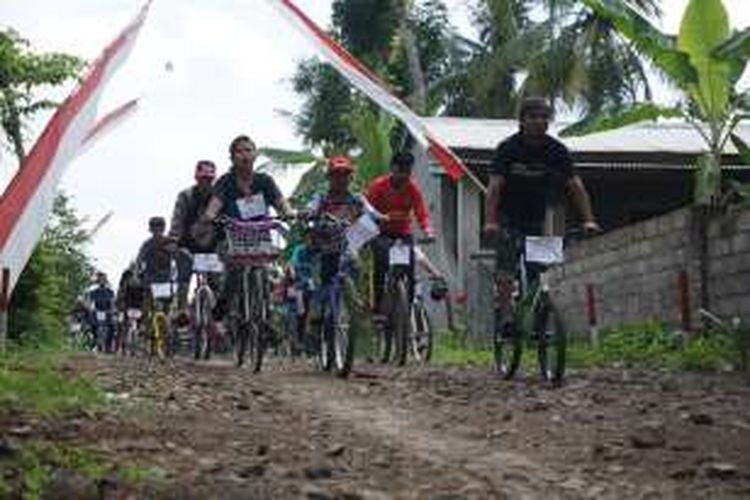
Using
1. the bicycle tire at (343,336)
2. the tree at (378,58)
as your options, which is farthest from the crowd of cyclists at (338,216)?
the tree at (378,58)

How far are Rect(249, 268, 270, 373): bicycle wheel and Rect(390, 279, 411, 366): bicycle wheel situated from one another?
4.30ft

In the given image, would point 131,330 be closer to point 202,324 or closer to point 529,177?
point 202,324

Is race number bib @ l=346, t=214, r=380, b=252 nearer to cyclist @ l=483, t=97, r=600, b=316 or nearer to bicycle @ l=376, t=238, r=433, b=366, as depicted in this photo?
cyclist @ l=483, t=97, r=600, b=316

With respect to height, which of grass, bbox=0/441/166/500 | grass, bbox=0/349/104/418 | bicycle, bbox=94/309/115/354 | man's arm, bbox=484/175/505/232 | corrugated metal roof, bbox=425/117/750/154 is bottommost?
grass, bbox=0/441/166/500

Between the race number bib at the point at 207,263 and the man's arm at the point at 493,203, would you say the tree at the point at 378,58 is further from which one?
the man's arm at the point at 493,203

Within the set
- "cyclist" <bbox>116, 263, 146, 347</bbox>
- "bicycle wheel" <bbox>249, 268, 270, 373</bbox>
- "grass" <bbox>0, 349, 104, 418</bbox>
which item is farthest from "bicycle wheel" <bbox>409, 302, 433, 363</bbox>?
"cyclist" <bbox>116, 263, 146, 347</bbox>

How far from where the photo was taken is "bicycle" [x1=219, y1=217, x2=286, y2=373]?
11461 mm

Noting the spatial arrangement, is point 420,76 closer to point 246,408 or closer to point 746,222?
point 746,222

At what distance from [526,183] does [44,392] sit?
3800 mm

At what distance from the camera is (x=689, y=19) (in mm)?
12781

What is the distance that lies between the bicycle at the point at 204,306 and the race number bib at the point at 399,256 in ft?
5.03

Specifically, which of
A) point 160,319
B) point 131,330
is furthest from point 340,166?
point 131,330

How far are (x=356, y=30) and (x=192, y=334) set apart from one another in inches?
1126

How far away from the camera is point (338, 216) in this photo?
11.3m
